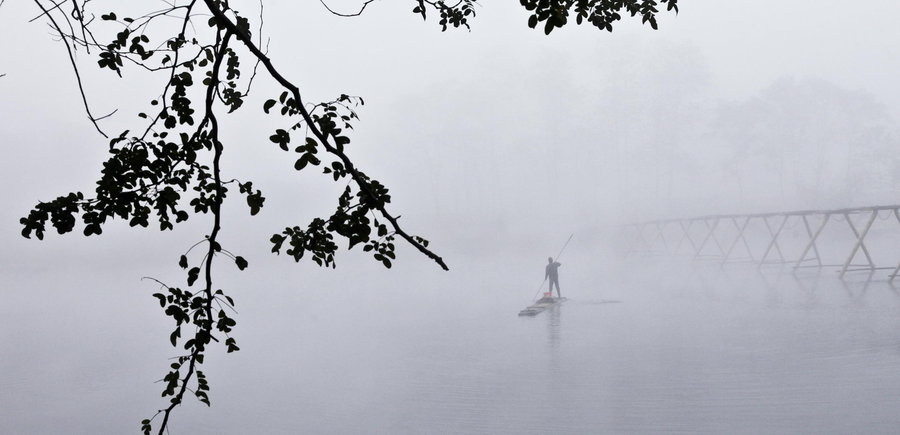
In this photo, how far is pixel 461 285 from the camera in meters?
27.3

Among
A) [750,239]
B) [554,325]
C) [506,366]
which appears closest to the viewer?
[506,366]

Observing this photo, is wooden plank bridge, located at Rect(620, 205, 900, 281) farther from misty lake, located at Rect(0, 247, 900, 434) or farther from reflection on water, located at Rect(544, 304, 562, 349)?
reflection on water, located at Rect(544, 304, 562, 349)

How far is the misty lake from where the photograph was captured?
9430 millimetres

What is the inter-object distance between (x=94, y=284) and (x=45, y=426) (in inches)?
1142

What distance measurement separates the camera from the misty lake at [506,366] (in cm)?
943

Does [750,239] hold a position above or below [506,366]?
above

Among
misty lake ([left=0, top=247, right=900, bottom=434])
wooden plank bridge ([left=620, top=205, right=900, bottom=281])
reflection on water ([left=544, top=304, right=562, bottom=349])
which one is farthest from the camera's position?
wooden plank bridge ([left=620, top=205, right=900, bottom=281])

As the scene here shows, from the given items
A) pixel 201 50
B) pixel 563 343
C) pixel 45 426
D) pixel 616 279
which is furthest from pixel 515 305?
pixel 201 50

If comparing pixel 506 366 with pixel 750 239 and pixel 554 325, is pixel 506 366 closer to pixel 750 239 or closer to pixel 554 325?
pixel 554 325

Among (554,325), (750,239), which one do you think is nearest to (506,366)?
(554,325)

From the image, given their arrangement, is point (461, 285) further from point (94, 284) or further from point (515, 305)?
point (94, 284)

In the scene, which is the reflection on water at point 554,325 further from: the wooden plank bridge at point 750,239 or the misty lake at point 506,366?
the wooden plank bridge at point 750,239

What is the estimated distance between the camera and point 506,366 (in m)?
12.5

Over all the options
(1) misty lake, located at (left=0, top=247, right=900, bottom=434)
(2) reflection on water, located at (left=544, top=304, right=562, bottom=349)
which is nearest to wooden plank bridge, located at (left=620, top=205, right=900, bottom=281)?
(1) misty lake, located at (left=0, top=247, right=900, bottom=434)
